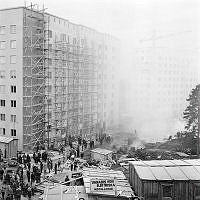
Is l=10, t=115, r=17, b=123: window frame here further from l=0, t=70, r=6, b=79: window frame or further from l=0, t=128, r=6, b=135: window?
l=0, t=70, r=6, b=79: window frame

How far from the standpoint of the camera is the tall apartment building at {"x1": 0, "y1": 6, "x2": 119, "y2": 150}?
25.0m

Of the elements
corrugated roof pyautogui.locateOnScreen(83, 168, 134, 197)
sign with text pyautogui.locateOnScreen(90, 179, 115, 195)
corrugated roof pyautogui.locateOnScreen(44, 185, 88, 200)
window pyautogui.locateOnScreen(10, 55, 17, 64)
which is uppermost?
window pyautogui.locateOnScreen(10, 55, 17, 64)

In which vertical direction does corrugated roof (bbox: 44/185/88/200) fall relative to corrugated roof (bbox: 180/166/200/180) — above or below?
below

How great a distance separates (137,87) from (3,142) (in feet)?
95.9

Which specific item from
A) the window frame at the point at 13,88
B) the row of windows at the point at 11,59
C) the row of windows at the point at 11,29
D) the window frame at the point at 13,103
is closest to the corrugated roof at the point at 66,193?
the window frame at the point at 13,103

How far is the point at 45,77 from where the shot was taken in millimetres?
26688

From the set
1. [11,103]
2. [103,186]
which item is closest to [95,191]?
[103,186]

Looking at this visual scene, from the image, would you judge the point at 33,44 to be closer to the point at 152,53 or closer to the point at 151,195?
the point at 151,195

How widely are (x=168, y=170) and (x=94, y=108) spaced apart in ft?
76.1

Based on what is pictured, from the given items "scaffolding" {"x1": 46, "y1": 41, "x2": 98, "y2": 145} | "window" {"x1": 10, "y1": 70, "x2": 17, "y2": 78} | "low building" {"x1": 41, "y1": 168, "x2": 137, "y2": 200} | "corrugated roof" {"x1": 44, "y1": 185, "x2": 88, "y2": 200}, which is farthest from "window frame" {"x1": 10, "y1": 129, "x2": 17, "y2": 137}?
"corrugated roof" {"x1": 44, "y1": 185, "x2": 88, "y2": 200}

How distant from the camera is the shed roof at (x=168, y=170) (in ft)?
40.5

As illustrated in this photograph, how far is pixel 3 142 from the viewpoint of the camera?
72.0 feet

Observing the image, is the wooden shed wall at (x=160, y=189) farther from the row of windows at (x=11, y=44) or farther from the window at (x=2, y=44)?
the window at (x=2, y=44)

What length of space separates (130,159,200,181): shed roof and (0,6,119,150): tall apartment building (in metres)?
13.7
